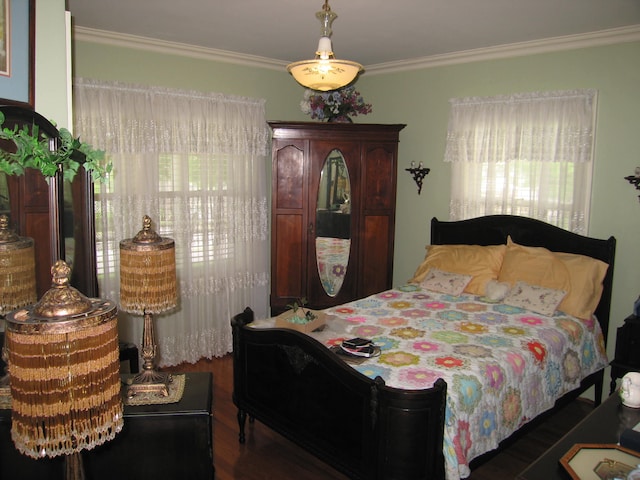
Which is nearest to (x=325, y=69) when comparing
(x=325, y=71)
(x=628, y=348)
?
(x=325, y=71)

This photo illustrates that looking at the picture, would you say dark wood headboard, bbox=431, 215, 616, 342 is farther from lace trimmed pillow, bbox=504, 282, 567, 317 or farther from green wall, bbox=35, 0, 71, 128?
green wall, bbox=35, 0, 71, 128

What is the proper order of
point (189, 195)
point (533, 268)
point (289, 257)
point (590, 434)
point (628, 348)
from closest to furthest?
point (590, 434), point (628, 348), point (533, 268), point (189, 195), point (289, 257)

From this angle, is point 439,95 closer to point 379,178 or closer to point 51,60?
point 379,178

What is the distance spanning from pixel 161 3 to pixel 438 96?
96.5 inches

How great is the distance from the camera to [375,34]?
366 centimetres

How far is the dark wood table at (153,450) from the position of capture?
2023 millimetres

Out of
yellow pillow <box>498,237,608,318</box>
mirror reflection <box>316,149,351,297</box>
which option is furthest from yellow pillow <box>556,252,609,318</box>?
mirror reflection <box>316,149,351,297</box>

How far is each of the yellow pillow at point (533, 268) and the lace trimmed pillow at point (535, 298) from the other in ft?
0.18

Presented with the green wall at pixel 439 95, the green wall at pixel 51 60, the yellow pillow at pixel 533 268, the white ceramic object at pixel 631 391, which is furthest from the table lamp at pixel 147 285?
the yellow pillow at pixel 533 268

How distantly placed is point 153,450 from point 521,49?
368cm

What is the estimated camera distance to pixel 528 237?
12.9ft

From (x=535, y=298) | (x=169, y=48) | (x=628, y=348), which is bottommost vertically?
(x=628, y=348)

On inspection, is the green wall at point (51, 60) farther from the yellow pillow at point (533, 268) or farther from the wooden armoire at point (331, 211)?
the yellow pillow at point (533, 268)

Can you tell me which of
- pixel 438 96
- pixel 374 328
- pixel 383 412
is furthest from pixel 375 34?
pixel 383 412
